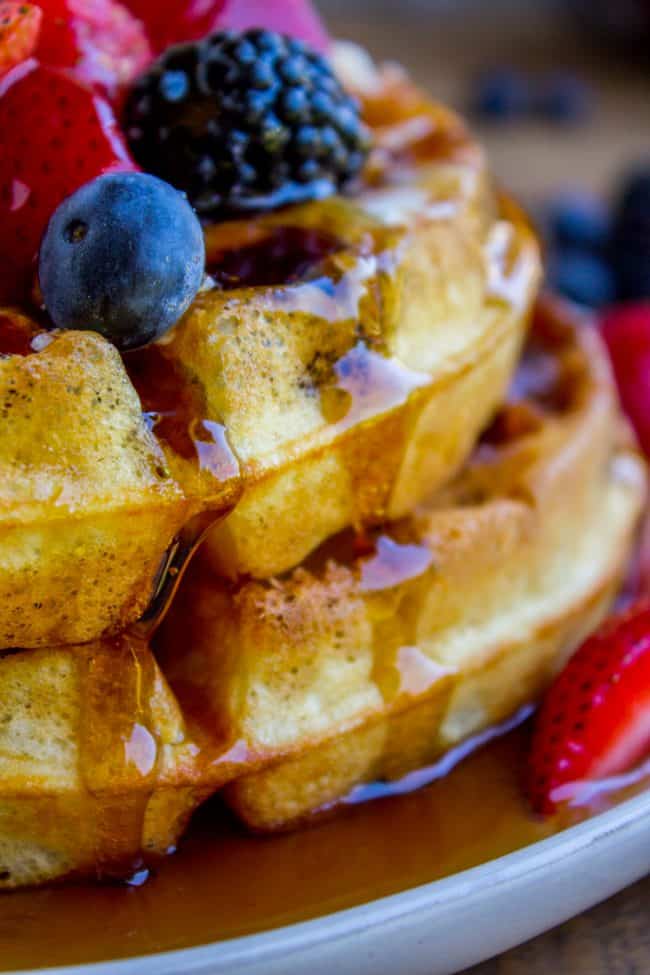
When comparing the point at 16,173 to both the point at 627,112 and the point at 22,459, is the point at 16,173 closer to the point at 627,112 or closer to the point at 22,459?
the point at 22,459

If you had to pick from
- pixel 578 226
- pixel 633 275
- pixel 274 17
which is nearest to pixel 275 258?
pixel 274 17

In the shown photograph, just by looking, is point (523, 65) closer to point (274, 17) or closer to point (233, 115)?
point (274, 17)

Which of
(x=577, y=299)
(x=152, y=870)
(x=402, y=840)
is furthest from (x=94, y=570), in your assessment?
(x=577, y=299)

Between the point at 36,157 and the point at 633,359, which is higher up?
the point at 36,157

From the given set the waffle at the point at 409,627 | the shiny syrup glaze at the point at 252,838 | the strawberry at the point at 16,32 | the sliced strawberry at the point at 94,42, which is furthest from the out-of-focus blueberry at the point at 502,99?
the strawberry at the point at 16,32

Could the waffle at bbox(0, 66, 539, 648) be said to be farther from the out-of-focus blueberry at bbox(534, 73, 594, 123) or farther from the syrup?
the out-of-focus blueberry at bbox(534, 73, 594, 123)

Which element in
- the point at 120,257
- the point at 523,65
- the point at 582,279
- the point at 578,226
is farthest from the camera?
the point at 523,65

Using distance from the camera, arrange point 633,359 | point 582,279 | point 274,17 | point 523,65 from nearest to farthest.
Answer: point 274,17 → point 633,359 → point 582,279 → point 523,65
